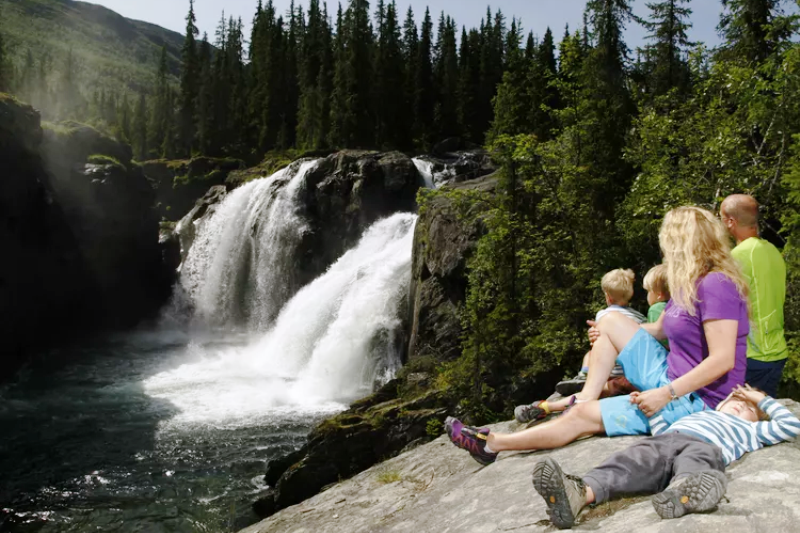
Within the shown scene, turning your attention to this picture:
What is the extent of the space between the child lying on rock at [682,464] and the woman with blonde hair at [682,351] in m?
0.18

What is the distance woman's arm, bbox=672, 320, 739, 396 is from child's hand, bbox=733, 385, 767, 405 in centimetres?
15

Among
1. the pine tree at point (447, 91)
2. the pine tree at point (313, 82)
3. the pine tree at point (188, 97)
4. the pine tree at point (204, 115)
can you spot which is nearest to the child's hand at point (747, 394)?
the pine tree at point (313, 82)

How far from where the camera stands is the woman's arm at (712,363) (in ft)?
13.0

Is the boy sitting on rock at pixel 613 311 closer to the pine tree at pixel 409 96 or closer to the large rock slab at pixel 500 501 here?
the large rock slab at pixel 500 501

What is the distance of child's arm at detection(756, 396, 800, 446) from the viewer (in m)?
3.75

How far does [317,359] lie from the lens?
21.1m

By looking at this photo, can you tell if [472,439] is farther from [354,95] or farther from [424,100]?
[424,100]

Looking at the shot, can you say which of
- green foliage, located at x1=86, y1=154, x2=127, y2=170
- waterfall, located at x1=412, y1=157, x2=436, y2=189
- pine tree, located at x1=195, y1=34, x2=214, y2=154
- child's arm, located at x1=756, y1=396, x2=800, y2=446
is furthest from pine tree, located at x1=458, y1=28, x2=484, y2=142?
child's arm, located at x1=756, y1=396, x2=800, y2=446

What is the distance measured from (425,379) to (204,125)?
54.0 meters

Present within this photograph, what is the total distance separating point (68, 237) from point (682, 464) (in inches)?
1280

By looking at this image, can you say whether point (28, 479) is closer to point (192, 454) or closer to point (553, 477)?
point (192, 454)

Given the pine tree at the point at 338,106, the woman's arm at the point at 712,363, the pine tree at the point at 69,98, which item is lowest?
the woman's arm at the point at 712,363

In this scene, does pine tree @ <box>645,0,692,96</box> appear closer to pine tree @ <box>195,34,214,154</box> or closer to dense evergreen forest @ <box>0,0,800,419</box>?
dense evergreen forest @ <box>0,0,800,419</box>

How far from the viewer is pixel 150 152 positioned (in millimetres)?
76875
